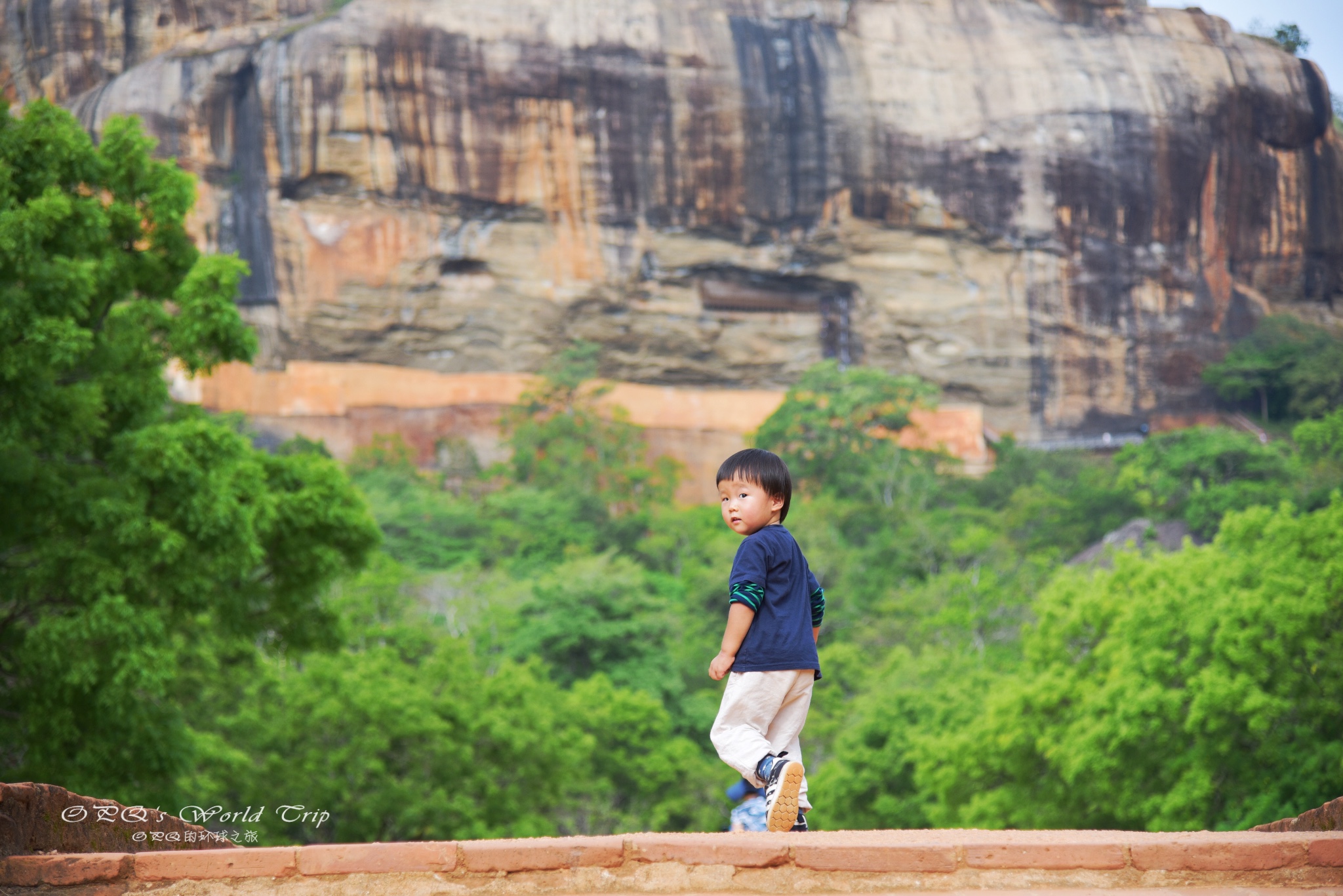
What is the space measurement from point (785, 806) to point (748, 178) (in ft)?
106

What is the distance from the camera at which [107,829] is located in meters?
3.91

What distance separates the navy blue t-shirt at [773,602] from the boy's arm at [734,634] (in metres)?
0.02

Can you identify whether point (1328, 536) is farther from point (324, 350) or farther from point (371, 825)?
point (324, 350)

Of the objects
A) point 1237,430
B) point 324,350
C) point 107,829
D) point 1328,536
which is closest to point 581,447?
point 324,350

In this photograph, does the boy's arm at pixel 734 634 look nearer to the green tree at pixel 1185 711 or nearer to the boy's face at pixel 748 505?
the boy's face at pixel 748 505

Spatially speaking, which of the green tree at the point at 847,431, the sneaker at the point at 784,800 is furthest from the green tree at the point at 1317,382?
the sneaker at the point at 784,800

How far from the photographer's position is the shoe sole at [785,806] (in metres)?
3.54

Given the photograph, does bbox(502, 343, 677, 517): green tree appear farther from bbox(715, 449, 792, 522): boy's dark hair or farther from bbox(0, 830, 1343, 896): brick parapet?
bbox(0, 830, 1343, 896): brick parapet

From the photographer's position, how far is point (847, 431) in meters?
35.0

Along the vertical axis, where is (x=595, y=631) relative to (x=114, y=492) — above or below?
below

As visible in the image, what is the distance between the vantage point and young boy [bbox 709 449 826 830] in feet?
12.5

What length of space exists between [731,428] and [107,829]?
107 ft

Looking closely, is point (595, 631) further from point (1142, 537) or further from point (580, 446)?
point (1142, 537)

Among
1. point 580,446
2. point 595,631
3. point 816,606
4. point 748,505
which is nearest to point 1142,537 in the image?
point 595,631
